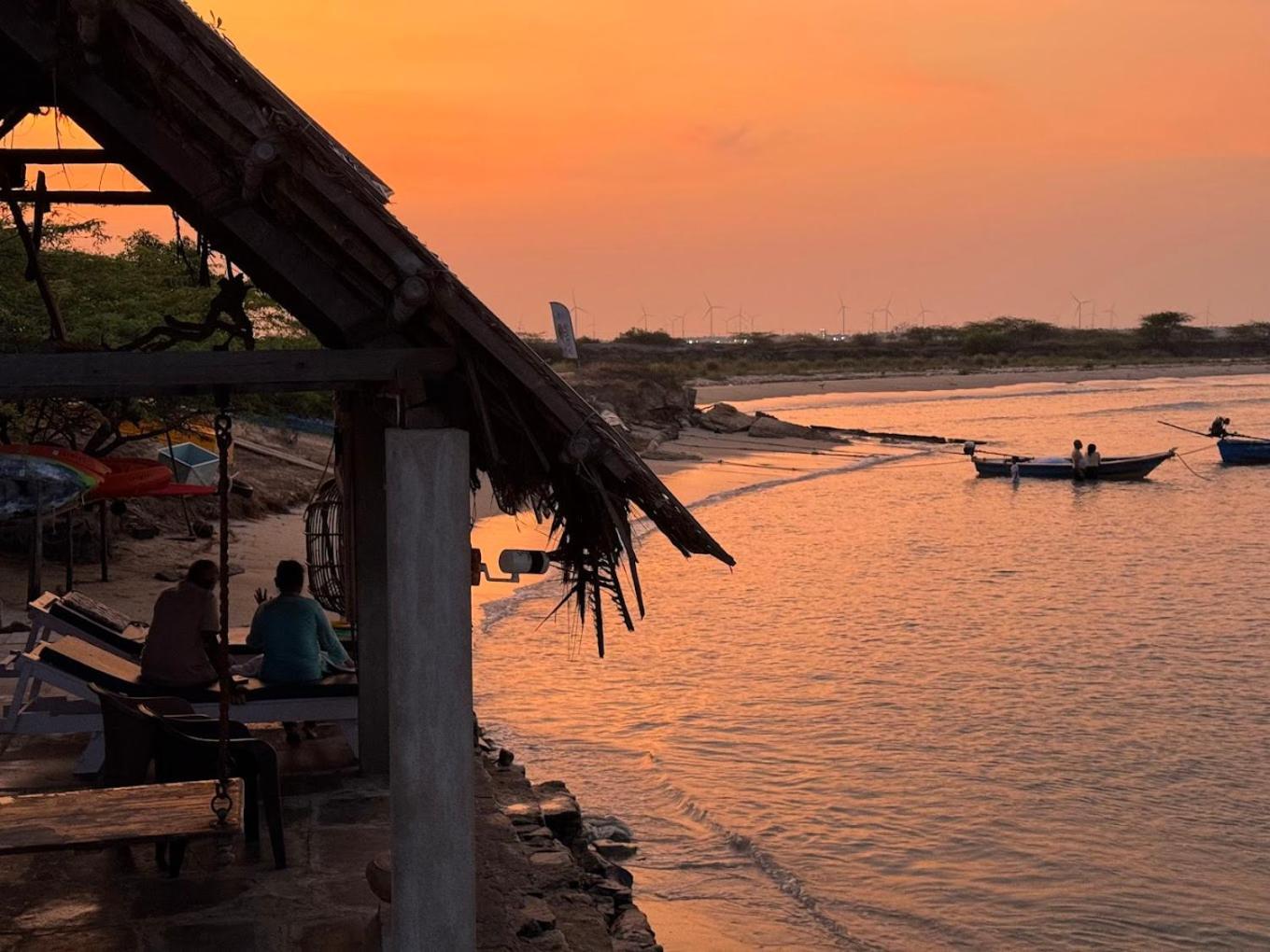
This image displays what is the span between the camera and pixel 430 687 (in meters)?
5.21

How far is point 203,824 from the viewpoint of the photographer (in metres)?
6.25

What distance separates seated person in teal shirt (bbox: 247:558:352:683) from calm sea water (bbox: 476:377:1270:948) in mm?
2945

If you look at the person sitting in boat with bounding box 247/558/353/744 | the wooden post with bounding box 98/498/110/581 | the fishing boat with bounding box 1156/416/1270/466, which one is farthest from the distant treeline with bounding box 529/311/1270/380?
the person sitting in boat with bounding box 247/558/353/744

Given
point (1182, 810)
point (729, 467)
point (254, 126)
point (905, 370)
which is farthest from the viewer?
point (905, 370)

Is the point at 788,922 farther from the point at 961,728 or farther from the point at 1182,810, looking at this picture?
the point at 961,728

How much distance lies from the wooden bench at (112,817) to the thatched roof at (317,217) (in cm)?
215

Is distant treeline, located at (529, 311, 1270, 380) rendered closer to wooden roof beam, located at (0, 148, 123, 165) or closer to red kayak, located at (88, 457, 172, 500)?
red kayak, located at (88, 457, 172, 500)

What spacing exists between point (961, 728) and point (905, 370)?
334 feet

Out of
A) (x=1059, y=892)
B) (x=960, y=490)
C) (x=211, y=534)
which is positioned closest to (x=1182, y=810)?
(x=1059, y=892)

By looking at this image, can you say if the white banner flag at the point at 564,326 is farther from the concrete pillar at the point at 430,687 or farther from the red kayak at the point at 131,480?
the concrete pillar at the point at 430,687

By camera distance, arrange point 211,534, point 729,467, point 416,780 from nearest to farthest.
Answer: point 416,780, point 211,534, point 729,467

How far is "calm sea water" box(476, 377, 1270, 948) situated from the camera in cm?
1011

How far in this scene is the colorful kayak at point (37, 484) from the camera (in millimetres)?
12805

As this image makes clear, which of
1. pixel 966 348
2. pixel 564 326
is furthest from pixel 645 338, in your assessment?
pixel 564 326
